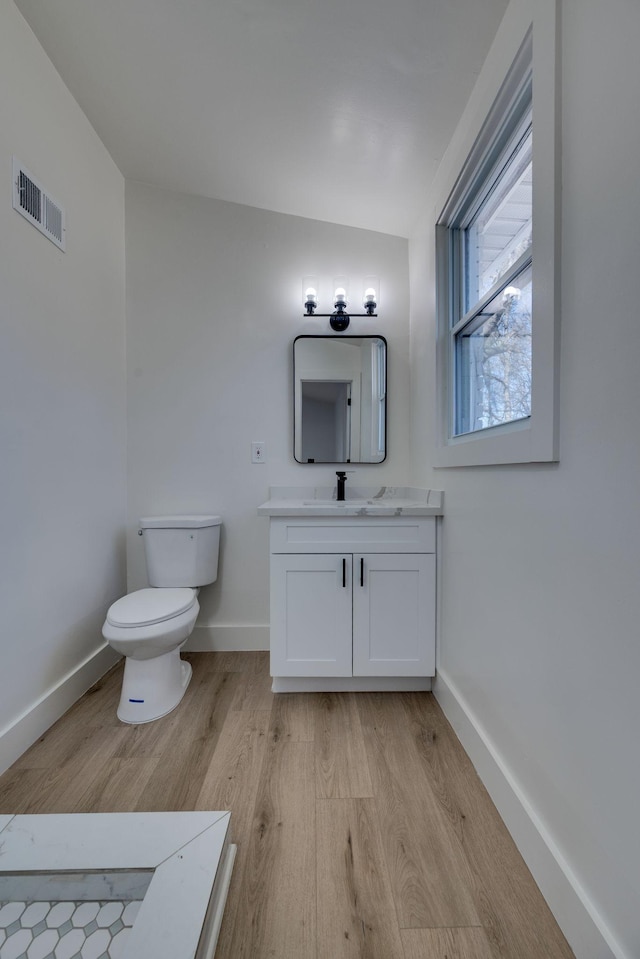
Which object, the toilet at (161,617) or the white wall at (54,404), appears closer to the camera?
the white wall at (54,404)

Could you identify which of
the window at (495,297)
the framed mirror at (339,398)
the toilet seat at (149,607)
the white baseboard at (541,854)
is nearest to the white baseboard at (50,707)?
the toilet seat at (149,607)

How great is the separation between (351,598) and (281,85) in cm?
199

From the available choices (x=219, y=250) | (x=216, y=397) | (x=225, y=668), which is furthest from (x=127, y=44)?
(x=225, y=668)

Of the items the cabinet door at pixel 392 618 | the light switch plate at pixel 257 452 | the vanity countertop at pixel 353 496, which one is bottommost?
the cabinet door at pixel 392 618

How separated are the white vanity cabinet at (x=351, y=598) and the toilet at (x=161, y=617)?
42cm

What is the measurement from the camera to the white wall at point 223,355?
2.19 metres

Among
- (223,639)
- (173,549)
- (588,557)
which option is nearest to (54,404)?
(173,549)

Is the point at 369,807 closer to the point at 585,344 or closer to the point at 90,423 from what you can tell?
the point at 585,344

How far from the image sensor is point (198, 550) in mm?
2020

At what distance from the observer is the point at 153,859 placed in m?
0.90

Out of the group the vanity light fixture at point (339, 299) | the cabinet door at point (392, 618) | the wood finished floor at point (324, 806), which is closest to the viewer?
the wood finished floor at point (324, 806)

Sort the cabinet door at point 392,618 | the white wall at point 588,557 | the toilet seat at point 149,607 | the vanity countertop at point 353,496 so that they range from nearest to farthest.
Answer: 1. the white wall at point 588,557
2. the toilet seat at point 149,607
3. the cabinet door at point 392,618
4. the vanity countertop at point 353,496

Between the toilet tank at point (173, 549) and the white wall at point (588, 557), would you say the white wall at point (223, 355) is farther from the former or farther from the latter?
the white wall at point (588, 557)

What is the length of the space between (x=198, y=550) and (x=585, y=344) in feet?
5.87
